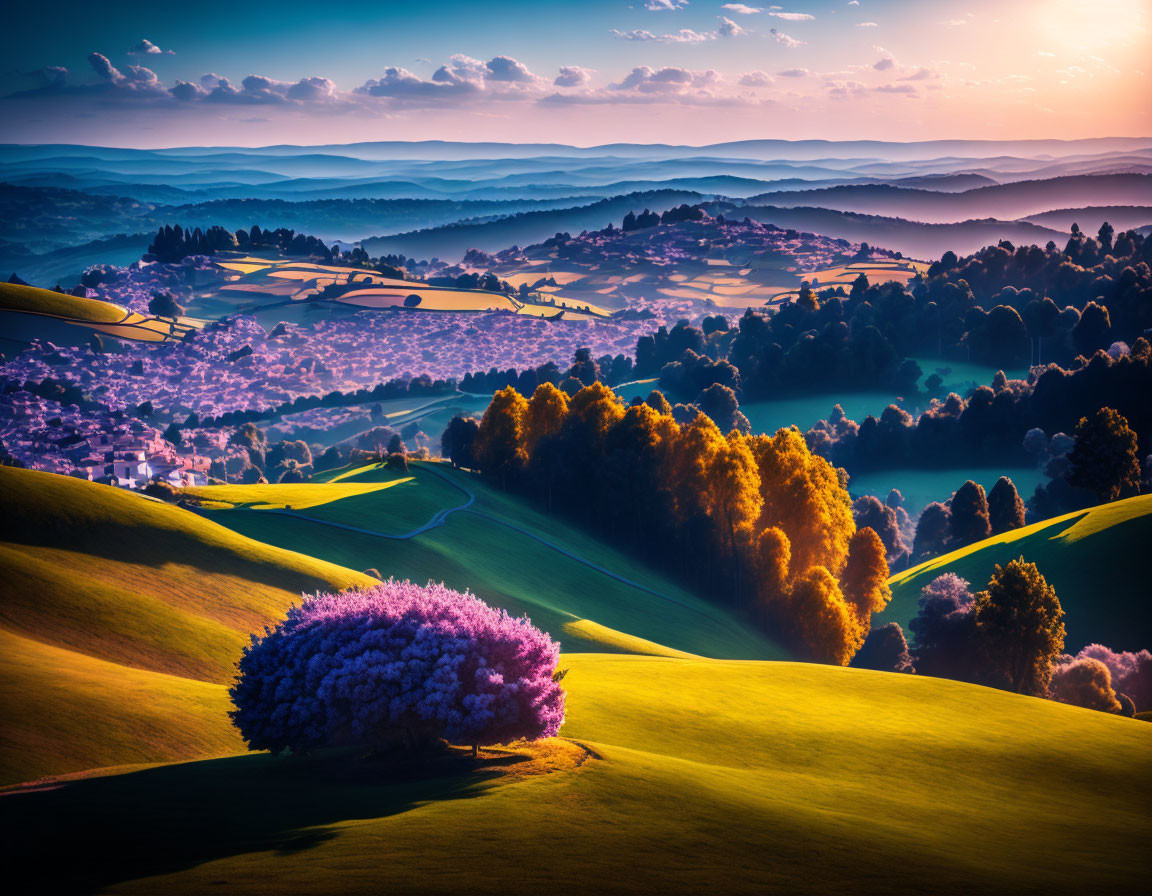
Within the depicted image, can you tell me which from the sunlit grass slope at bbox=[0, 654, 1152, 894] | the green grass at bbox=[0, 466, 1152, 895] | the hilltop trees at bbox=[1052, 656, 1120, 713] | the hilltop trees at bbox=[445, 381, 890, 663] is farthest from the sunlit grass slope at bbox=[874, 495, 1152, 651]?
the sunlit grass slope at bbox=[0, 654, 1152, 894]

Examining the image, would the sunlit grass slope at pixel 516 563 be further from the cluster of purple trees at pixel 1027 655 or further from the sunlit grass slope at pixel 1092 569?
the sunlit grass slope at pixel 1092 569

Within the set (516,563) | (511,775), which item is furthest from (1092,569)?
(511,775)

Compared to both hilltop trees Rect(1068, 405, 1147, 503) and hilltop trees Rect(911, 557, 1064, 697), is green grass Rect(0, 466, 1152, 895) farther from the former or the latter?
hilltop trees Rect(1068, 405, 1147, 503)

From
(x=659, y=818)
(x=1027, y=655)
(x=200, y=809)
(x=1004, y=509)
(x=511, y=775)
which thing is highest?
(x=659, y=818)

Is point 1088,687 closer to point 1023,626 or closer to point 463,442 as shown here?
point 1023,626

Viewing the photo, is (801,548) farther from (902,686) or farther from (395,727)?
(395,727)

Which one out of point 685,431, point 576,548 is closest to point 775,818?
point 576,548
